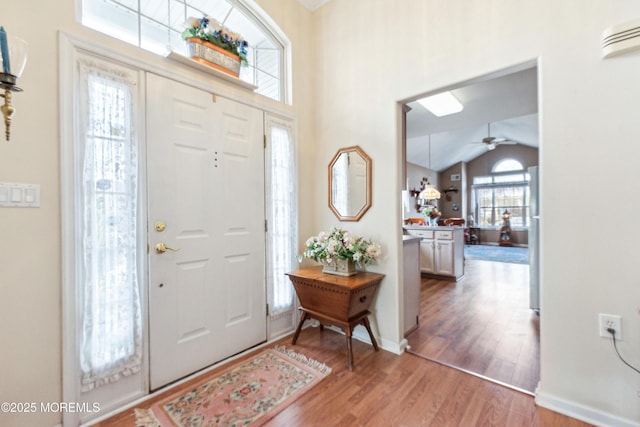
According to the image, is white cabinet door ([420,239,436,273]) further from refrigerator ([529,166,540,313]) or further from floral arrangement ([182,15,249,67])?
floral arrangement ([182,15,249,67])

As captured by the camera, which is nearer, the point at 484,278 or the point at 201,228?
the point at 201,228

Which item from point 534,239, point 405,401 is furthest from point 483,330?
point 405,401

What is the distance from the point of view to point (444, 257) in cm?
479

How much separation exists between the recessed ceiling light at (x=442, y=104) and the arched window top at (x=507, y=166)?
7.60 meters

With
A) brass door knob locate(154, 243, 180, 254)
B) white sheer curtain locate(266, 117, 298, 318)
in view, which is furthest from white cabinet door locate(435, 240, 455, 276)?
brass door knob locate(154, 243, 180, 254)

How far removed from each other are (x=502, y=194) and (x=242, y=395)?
11.5 m

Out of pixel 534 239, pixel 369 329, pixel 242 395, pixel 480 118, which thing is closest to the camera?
pixel 242 395

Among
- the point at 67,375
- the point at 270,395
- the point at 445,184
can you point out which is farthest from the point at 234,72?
the point at 445,184

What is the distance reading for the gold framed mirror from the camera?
2.49 m

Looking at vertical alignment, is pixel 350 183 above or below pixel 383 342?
above

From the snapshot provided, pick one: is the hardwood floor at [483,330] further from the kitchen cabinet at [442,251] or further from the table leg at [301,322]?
the table leg at [301,322]

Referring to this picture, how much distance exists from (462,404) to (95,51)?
3044mm

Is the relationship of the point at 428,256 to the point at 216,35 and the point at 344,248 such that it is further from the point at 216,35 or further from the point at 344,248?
the point at 216,35

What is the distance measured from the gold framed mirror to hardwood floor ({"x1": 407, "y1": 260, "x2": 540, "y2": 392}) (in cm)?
133
